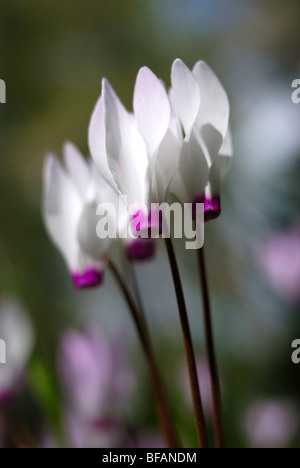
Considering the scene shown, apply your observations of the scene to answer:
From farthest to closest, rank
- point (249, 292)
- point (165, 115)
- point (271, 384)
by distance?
point (249, 292), point (271, 384), point (165, 115)

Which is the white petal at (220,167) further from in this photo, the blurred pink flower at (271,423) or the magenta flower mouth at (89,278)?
the blurred pink flower at (271,423)

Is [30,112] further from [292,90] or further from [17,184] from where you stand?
[292,90]

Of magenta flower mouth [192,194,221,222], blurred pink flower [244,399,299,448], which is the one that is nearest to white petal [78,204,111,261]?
magenta flower mouth [192,194,221,222]

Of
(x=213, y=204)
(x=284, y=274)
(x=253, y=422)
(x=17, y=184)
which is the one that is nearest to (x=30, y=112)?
(x=17, y=184)

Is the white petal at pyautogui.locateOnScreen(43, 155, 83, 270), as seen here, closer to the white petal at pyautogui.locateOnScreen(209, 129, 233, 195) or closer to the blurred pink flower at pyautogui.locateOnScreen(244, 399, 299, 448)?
the white petal at pyautogui.locateOnScreen(209, 129, 233, 195)

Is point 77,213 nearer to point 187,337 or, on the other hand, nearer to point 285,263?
point 187,337
